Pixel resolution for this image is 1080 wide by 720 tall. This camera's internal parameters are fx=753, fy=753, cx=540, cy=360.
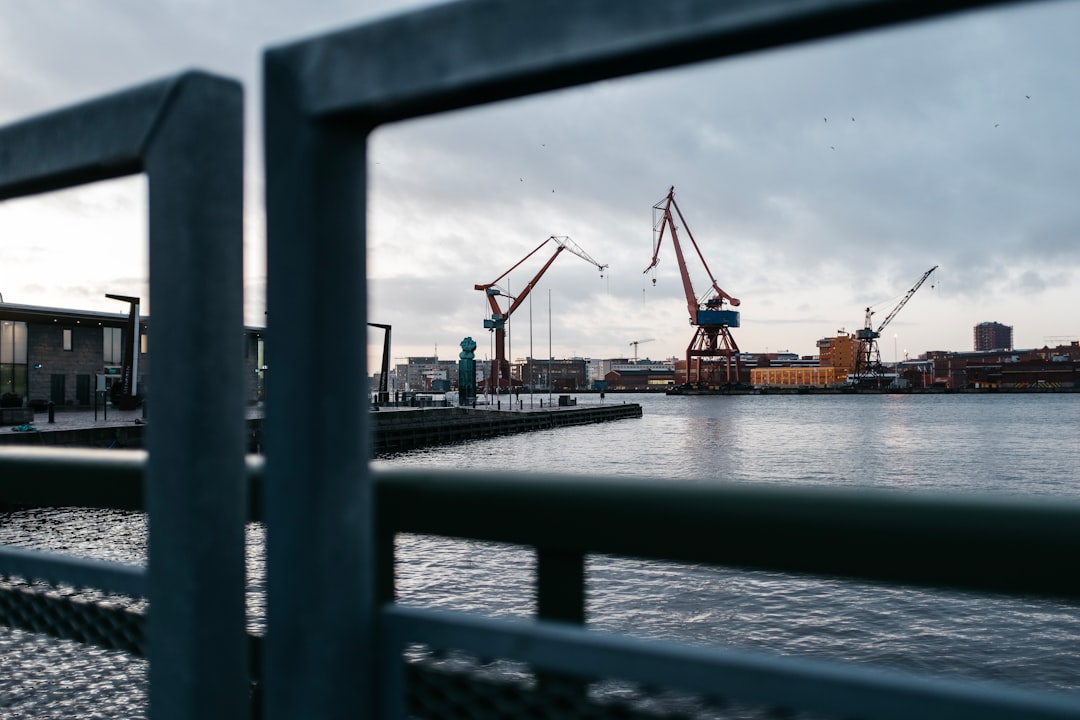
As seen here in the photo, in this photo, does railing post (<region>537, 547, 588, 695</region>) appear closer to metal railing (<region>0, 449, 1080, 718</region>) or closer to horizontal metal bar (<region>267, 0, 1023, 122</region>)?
metal railing (<region>0, 449, 1080, 718</region>)

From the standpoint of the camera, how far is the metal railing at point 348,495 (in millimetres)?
818

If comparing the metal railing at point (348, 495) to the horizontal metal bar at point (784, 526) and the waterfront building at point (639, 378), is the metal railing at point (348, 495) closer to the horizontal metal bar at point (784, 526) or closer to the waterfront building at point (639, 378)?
the horizontal metal bar at point (784, 526)

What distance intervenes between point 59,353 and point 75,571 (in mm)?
41167

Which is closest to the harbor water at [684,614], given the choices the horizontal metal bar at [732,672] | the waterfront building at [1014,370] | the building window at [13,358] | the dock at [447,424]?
the horizontal metal bar at [732,672]

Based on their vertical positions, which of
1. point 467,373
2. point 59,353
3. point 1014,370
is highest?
point 59,353

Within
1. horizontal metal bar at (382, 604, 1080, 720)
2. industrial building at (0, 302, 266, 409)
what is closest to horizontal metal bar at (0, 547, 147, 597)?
horizontal metal bar at (382, 604, 1080, 720)

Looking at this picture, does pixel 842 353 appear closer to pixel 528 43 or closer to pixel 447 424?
pixel 447 424

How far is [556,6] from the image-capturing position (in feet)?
2.64

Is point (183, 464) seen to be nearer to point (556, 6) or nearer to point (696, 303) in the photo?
point (556, 6)

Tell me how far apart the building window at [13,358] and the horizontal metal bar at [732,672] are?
130ft

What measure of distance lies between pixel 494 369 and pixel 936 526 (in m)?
86.9

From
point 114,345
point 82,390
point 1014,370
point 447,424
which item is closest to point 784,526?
point 447,424

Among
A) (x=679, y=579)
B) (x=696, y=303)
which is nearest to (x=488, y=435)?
(x=679, y=579)

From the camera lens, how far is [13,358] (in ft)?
111
